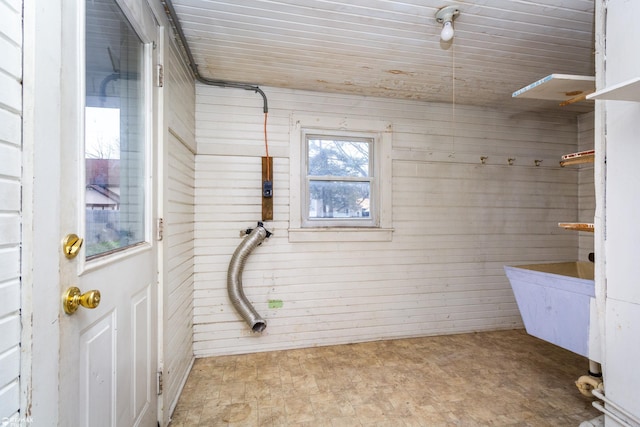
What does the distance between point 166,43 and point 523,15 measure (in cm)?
222

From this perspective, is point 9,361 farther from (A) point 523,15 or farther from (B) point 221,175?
(A) point 523,15

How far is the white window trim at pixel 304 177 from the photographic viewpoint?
9.15ft

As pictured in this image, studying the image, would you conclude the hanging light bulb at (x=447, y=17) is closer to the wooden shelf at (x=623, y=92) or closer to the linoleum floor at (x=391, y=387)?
the wooden shelf at (x=623, y=92)

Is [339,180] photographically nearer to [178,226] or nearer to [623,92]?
[178,226]

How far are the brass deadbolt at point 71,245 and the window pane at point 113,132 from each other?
0.50 ft

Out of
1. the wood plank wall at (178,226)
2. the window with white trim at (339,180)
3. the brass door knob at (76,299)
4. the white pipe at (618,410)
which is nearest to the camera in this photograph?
the brass door knob at (76,299)

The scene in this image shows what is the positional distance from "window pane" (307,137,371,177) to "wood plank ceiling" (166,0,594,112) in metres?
0.52

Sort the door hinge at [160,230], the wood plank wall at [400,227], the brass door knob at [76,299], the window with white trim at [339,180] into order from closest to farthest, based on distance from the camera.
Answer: the brass door knob at [76,299], the door hinge at [160,230], the wood plank wall at [400,227], the window with white trim at [339,180]

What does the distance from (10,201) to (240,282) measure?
202cm

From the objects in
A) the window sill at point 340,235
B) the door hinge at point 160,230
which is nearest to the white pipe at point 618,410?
the window sill at point 340,235

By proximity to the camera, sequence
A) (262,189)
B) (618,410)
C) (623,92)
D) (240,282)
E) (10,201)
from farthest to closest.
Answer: (262,189), (240,282), (618,410), (623,92), (10,201)

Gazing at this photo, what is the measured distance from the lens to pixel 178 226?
6.88ft

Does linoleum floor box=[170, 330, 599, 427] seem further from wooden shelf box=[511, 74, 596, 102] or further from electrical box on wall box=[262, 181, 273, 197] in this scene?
wooden shelf box=[511, 74, 596, 102]

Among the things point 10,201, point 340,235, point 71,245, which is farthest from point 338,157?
point 10,201
